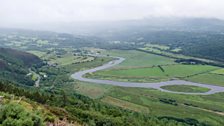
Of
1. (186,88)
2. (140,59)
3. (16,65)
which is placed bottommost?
(186,88)

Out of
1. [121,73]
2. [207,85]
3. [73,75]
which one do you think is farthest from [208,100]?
[73,75]

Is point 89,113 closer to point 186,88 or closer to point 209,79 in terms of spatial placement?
point 186,88

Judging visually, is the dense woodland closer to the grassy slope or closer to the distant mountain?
the grassy slope

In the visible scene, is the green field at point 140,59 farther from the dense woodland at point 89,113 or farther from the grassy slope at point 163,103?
the dense woodland at point 89,113

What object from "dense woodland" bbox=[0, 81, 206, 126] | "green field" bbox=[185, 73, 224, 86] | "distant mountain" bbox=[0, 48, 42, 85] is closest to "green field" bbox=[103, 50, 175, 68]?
"green field" bbox=[185, 73, 224, 86]

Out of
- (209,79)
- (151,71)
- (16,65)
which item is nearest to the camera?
(209,79)

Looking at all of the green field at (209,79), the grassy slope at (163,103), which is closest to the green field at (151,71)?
the green field at (209,79)

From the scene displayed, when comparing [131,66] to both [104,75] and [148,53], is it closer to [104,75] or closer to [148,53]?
[104,75]

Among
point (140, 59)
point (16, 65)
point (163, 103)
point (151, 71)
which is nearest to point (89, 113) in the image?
point (163, 103)

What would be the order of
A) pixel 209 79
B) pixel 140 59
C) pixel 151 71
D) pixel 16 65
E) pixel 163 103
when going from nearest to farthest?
1. pixel 163 103
2. pixel 209 79
3. pixel 16 65
4. pixel 151 71
5. pixel 140 59
